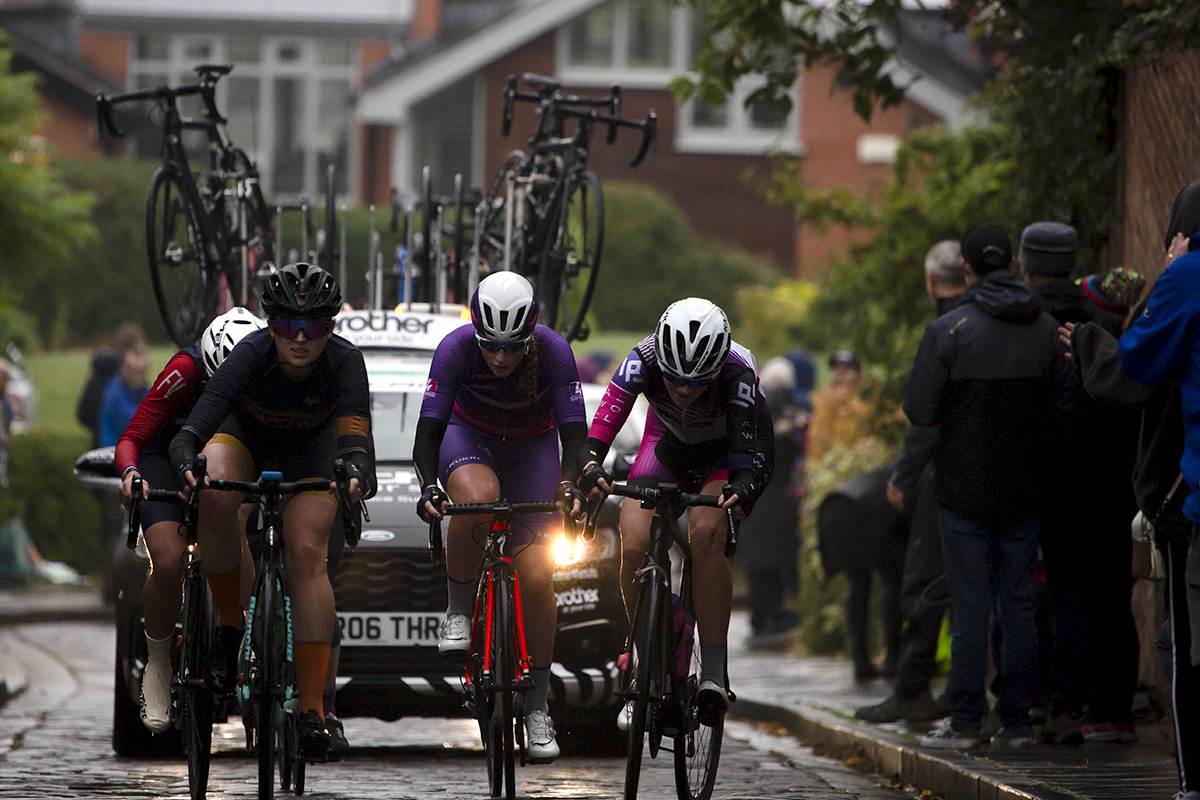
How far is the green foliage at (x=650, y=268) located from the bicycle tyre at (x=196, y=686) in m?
23.4

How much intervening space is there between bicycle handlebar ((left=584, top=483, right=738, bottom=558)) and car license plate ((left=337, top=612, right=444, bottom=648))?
4.74 feet

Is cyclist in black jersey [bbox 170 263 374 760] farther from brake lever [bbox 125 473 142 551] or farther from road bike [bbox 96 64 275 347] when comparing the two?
road bike [bbox 96 64 275 347]

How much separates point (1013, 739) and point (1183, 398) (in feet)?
9.45

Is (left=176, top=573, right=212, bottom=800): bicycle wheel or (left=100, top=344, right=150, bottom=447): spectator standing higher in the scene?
(left=100, top=344, right=150, bottom=447): spectator standing

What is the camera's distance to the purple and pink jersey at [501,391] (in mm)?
7547

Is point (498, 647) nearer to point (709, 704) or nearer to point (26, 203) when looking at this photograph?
point (709, 704)

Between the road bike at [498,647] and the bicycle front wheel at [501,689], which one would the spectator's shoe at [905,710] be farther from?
the bicycle front wheel at [501,689]

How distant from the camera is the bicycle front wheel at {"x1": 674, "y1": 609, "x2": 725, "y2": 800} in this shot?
284 inches

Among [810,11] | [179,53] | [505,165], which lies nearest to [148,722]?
[505,165]

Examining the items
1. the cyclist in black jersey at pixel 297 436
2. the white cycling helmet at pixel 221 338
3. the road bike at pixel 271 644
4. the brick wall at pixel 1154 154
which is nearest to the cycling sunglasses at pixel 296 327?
the cyclist in black jersey at pixel 297 436

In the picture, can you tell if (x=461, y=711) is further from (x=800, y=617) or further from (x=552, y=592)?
(x=800, y=617)

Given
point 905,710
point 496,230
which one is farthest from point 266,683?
point 496,230

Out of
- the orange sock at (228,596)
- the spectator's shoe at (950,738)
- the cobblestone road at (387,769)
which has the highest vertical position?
the orange sock at (228,596)

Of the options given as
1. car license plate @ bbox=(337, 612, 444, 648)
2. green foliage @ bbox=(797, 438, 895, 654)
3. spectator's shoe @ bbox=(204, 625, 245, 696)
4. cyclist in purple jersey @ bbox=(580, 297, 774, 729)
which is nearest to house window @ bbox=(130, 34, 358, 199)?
green foliage @ bbox=(797, 438, 895, 654)
